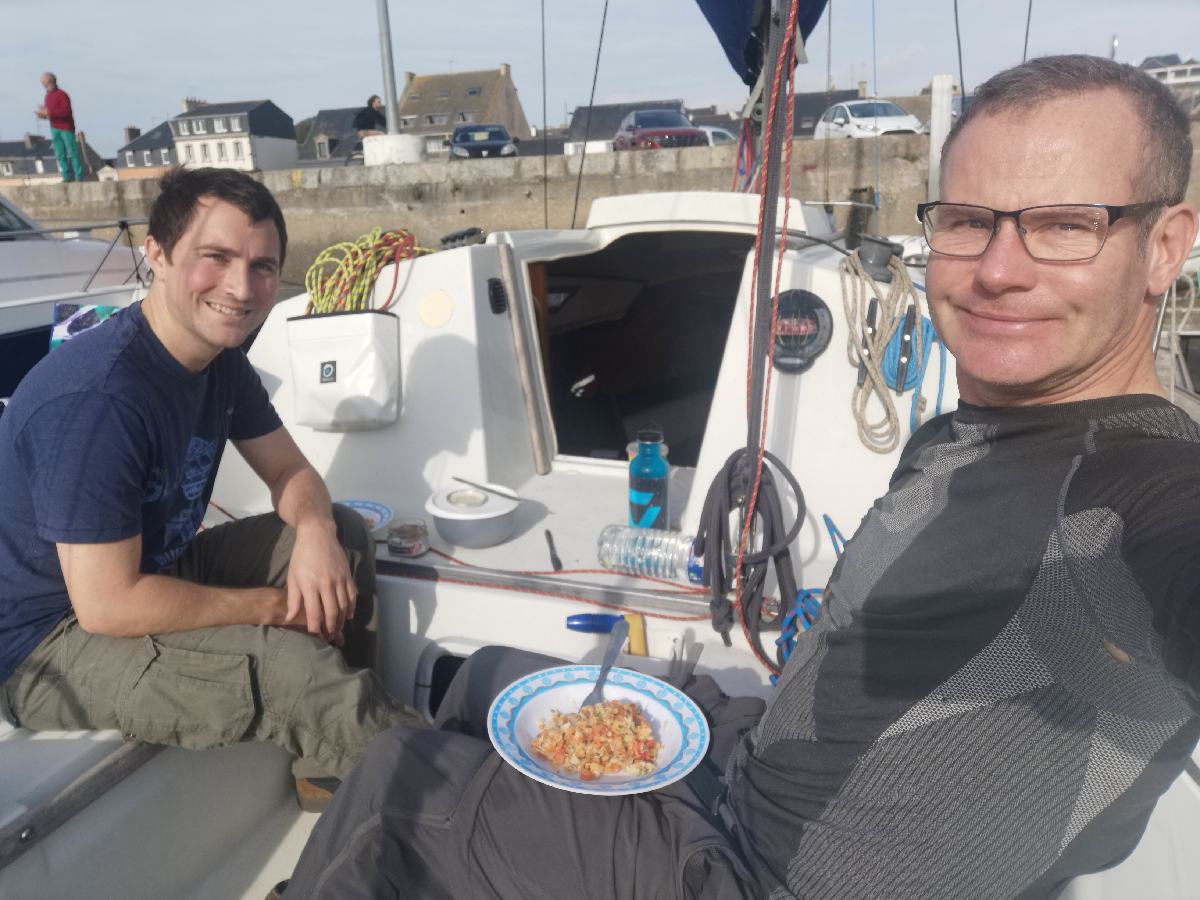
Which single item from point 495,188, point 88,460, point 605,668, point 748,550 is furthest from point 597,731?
point 495,188

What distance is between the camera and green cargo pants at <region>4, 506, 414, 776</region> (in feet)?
5.66

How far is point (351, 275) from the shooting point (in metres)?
3.04

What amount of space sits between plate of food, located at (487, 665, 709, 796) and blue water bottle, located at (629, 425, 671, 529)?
0.78 m

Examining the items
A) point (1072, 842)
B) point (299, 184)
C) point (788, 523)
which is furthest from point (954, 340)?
point (299, 184)

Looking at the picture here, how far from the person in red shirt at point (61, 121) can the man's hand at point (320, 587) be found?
38.6 feet

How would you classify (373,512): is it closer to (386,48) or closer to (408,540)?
(408,540)

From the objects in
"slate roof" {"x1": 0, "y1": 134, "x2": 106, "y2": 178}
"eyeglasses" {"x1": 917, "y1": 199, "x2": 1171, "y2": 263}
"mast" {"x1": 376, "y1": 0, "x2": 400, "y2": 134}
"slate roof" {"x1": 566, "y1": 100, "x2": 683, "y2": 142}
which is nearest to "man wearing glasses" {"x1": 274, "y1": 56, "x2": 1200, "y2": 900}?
"eyeglasses" {"x1": 917, "y1": 199, "x2": 1171, "y2": 263}

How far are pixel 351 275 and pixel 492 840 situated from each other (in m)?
2.25

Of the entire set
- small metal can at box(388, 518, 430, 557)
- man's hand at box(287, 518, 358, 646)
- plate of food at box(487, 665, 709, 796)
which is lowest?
plate of food at box(487, 665, 709, 796)

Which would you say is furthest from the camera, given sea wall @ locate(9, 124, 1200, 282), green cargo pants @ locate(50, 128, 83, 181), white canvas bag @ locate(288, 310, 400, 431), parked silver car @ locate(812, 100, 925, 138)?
parked silver car @ locate(812, 100, 925, 138)

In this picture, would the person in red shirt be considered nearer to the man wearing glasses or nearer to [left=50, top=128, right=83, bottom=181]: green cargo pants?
[left=50, top=128, right=83, bottom=181]: green cargo pants

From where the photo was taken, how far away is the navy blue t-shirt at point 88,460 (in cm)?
160

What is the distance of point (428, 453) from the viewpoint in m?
3.00

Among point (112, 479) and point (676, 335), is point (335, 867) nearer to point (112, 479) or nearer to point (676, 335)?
point (112, 479)
